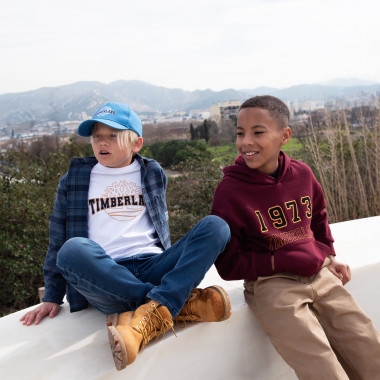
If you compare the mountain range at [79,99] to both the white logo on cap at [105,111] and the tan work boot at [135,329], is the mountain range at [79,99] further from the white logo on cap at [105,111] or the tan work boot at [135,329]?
the tan work boot at [135,329]

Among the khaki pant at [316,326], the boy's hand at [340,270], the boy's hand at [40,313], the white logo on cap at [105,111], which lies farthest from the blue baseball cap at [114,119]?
the boy's hand at [340,270]

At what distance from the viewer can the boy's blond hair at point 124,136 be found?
71.4 inches

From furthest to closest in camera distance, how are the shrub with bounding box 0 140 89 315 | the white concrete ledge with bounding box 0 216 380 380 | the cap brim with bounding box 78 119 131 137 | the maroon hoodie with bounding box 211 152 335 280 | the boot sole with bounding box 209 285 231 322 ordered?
the shrub with bounding box 0 140 89 315
the cap brim with bounding box 78 119 131 137
the maroon hoodie with bounding box 211 152 335 280
the boot sole with bounding box 209 285 231 322
the white concrete ledge with bounding box 0 216 380 380

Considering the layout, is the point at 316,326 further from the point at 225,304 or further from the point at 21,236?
the point at 21,236

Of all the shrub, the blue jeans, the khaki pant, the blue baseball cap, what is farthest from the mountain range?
the blue jeans

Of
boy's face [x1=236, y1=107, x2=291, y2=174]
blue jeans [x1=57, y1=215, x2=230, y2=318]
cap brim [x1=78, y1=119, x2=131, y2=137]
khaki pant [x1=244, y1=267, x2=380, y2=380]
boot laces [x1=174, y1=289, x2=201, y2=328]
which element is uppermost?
cap brim [x1=78, y1=119, x2=131, y2=137]

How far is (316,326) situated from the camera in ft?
5.04

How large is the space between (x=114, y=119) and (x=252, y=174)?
61cm

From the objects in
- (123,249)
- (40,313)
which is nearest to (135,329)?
(123,249)

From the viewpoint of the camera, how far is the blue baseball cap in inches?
70.0

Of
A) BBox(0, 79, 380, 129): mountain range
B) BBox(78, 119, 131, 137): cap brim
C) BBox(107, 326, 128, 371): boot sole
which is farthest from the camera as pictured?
BBox(0, 79, 380, 129): mountain range

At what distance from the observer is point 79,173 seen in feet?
5.99

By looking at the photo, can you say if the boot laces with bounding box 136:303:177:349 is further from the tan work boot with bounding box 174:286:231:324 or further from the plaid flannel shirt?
the plaid flannel shirt

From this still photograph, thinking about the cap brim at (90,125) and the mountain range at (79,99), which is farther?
the mountain range at (79,99)
